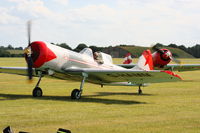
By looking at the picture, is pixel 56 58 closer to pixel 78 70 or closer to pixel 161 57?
pixel 78 70

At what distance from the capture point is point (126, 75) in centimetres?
1462

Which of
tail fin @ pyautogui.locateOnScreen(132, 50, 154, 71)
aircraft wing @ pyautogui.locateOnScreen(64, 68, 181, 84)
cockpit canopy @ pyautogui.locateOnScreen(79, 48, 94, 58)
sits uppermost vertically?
cockpit canopy @ pyautogui.locateOnScreen(79, 48, 94, 58)

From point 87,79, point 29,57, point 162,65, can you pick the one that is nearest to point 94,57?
point 87,79

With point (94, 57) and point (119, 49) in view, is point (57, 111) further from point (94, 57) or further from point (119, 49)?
point (119, 49)

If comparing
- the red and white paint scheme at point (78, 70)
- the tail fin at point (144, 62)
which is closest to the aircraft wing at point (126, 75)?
the red and white paint scheme at point (78, 70)

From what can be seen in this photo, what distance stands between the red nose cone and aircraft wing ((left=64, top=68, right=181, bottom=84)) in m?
1.27

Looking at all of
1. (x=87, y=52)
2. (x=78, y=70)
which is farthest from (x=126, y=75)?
(x=87, y=52)

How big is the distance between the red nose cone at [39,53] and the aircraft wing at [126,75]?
127cm

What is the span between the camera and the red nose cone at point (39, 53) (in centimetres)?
1412

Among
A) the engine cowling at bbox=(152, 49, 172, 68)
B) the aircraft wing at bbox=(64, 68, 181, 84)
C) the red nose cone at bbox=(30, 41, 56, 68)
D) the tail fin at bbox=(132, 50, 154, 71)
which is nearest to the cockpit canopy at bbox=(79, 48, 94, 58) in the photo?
the aircraft wing at bbox=(64, 68, 181, 84)

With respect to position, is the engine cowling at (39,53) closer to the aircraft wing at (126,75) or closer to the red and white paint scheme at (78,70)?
the red and white paint scheme at (78,70)

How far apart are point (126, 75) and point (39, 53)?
12.7ft

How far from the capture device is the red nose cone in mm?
14125

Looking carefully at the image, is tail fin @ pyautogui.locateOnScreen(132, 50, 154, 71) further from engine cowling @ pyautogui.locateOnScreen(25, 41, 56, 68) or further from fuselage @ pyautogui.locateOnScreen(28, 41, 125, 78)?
engine cowling @ pyautogui.locateOnScreen(25, 41, 56, 68)
